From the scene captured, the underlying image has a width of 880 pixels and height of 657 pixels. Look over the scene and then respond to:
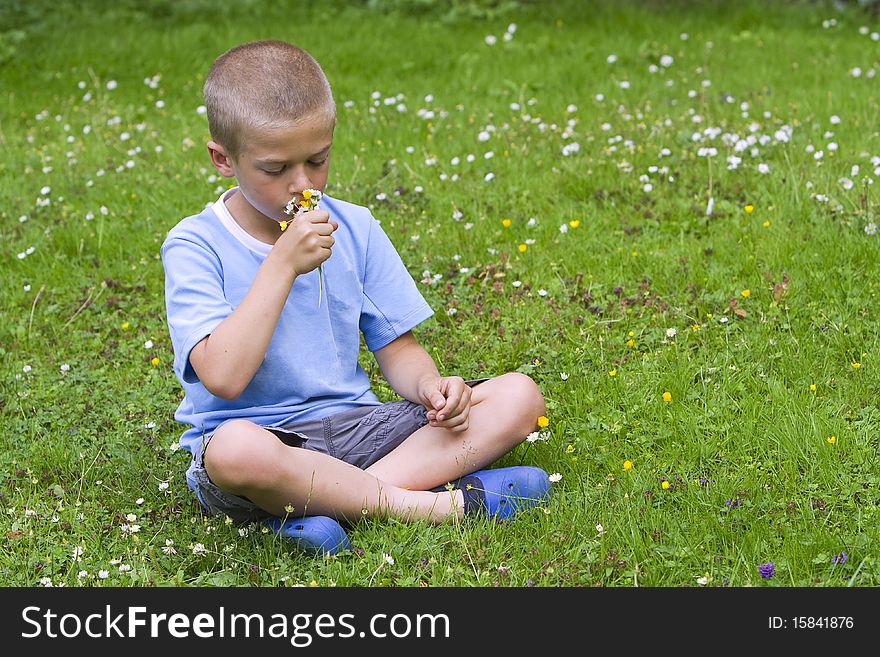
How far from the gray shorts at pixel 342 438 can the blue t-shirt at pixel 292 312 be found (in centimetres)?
4

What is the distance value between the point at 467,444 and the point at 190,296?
3.17ft

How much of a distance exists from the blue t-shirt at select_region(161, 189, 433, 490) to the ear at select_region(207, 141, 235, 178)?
0.11m

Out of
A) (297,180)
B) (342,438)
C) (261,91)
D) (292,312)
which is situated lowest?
(342,438)

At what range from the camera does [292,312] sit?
11.3 feet

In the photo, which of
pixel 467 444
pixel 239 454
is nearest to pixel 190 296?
pixel 239 454

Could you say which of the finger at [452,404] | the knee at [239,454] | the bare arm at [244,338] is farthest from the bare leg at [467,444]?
the bare arm at [244,338]

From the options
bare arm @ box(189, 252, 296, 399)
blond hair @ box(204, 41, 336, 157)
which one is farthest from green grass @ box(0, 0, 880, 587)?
blond hair @ box(204, 41, 336, 157)

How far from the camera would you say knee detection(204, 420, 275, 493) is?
10.0ft

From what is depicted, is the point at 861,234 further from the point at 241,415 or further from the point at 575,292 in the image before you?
the point at 241,415

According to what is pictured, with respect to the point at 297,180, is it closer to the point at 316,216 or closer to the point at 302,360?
the point at 316,216

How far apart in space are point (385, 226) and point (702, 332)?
1822 millimetres

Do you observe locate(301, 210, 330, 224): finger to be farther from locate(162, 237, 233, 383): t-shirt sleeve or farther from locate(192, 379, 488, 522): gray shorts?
locate(192, 379, 488, 522): gray shorts

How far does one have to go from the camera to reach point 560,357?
4.32 metres
